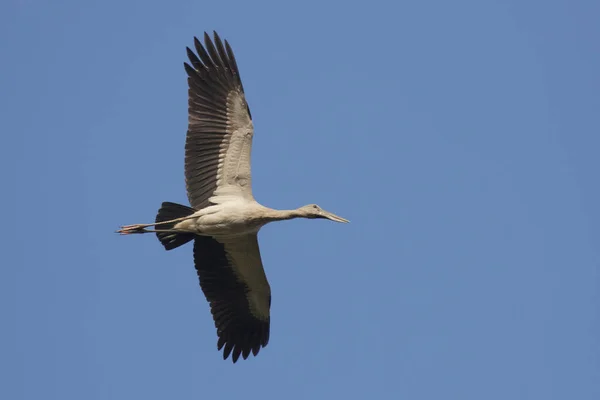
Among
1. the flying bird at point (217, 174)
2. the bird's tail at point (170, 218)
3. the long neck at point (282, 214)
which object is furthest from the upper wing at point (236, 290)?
the long neck at point (282, 214)

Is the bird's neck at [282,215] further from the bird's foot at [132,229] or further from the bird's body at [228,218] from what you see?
the bird's foot at [132,229]

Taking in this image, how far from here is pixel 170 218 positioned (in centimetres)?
1591

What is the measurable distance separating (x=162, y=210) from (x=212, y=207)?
79 cm

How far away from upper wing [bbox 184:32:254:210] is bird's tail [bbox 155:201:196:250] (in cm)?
30

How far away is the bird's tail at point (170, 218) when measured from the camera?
1590 cm

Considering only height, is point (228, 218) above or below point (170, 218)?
above

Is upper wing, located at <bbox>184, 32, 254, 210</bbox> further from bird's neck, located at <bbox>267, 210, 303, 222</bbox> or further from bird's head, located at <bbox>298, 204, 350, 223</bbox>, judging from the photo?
bird's head, located at <bbox>298, 204, 350, 223</bbox>

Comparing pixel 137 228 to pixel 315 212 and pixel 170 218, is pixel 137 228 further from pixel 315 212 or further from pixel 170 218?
pixel 315 212

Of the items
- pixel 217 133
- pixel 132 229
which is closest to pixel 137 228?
pixel 132 229

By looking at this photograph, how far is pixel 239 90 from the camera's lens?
16219 mm

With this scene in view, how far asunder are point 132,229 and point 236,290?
7.13 ft

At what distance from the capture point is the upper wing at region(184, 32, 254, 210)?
52.6 ft

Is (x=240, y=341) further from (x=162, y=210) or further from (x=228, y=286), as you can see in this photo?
(x=162, y=210)

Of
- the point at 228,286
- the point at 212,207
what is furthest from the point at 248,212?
the point at 228,286
